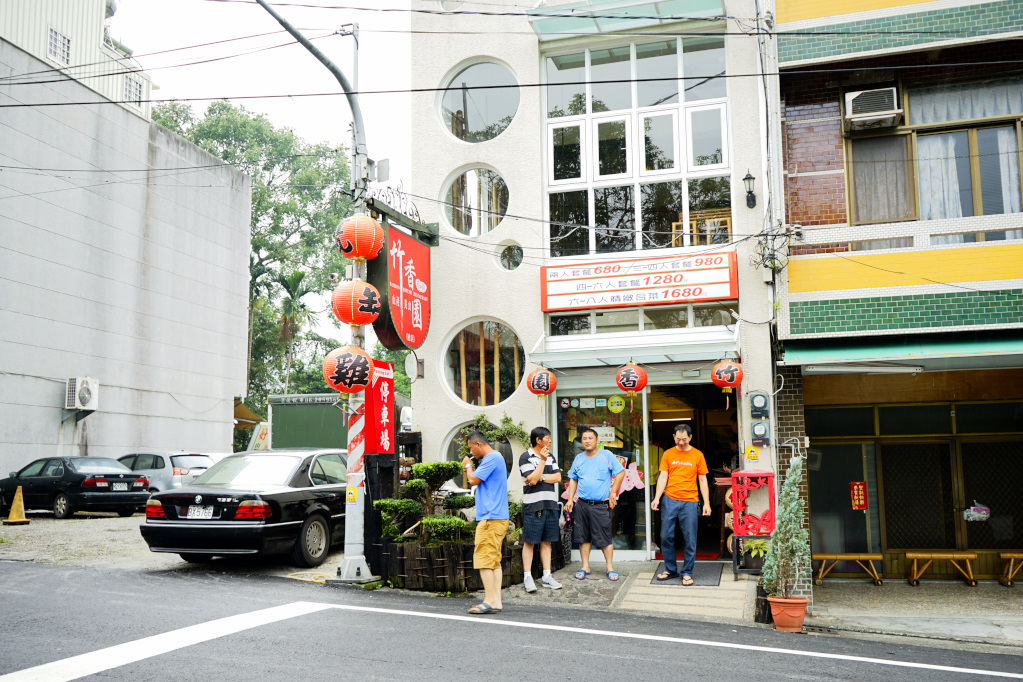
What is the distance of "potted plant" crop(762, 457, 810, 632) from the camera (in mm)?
8234

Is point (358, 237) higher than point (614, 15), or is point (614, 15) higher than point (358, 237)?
point (614, 15)

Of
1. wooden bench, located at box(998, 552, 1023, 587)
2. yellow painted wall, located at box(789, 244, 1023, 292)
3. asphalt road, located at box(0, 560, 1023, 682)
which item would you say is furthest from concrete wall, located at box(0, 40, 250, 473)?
wooden bench, located at box(998, 552, 1023, 587)

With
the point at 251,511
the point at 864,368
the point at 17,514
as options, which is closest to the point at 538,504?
the point at 251,511

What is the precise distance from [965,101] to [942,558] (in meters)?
6.02

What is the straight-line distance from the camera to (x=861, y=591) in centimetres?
1107

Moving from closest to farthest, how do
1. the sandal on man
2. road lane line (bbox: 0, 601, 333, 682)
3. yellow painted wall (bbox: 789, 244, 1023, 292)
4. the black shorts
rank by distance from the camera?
road lane line (bbox: 0, 601, 333, 682)
the sandal on man
the black shorts
yellow painted wall (bbox: 789, 244, 1023, 292)

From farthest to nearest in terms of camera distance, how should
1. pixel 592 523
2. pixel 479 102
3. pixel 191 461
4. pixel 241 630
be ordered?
pixel 191 461 < pixel 479 102 < pixel 592 523 < pixel 241 630

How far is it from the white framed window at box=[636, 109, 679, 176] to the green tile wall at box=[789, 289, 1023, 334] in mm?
2787

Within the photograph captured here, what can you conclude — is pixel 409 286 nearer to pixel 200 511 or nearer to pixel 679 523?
pixel 200 511

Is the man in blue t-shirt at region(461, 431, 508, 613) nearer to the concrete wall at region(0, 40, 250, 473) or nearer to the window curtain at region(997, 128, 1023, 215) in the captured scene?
the window curtain at region(997, 128, 1023, 215)

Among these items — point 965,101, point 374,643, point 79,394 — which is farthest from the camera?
point 79,394

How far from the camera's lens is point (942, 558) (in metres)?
11.4

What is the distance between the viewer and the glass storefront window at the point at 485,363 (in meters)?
12.2

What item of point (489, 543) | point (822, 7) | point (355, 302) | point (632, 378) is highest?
point (822, 7)
